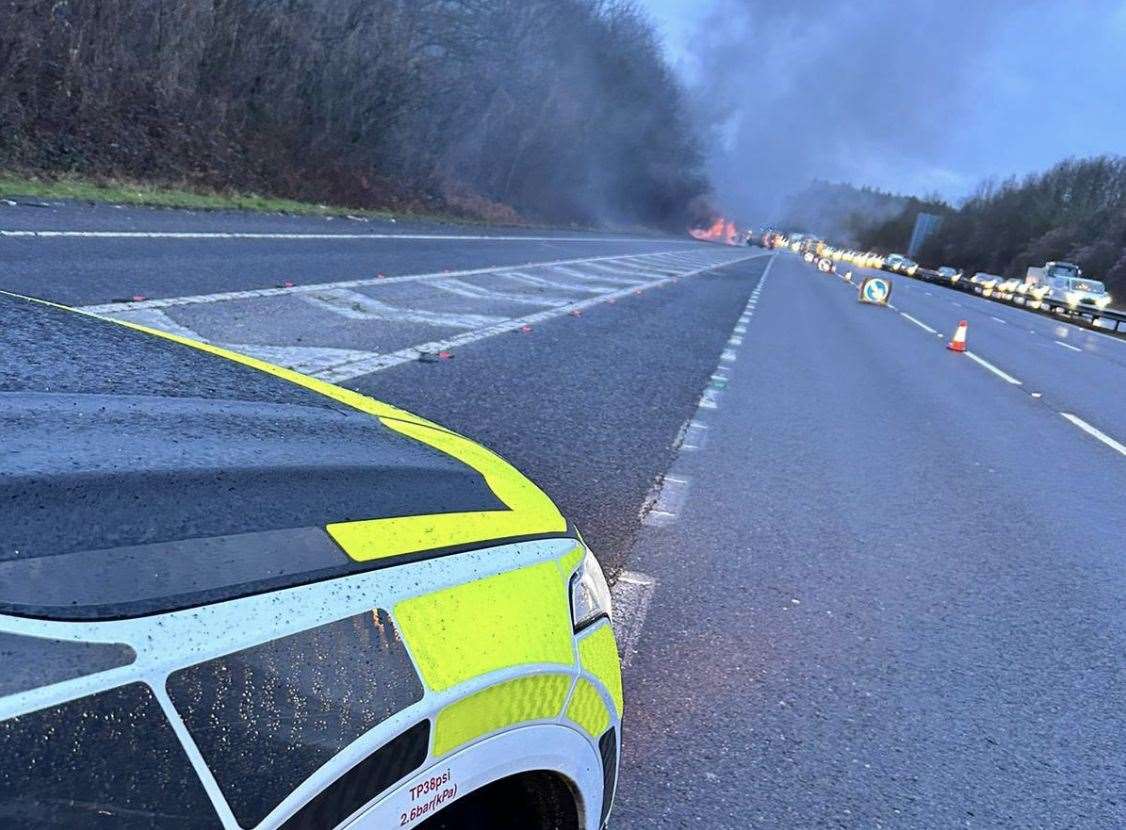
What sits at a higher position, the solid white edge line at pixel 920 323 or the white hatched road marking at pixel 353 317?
the white hatched road marking at pixel 353 317

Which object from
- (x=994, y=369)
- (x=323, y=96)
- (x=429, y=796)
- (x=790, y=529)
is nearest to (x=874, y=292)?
(x=994, y=369)

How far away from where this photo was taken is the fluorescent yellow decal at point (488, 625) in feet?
4.37

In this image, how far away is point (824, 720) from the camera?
3.08 metres

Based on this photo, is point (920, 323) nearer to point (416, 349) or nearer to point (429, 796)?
point (416, 349)

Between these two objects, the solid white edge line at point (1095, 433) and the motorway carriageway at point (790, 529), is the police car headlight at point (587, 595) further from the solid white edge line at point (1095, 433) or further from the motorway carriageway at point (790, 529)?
the solid white edge line at point (1095, 433)

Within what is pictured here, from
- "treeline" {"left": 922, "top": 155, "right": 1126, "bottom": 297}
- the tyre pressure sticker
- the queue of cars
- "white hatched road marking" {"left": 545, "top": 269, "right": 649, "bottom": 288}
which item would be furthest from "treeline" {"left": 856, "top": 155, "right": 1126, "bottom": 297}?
the tyre pressure sticker

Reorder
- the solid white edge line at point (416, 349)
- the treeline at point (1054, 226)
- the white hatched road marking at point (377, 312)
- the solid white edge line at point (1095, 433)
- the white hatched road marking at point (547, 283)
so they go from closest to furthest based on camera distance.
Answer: the solid white edge line at point (416, 349), the solid white edge line at point (1095, 433), the white hatched road marking at point (377, 312), the white hatched road marking at point (547, 283), the treeline at point (1054, 226)

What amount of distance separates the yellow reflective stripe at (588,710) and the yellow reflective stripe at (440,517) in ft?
0.99

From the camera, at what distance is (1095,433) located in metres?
9.32

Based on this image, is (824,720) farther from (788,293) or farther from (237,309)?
(788,293)

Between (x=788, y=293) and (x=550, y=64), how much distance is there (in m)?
26.5

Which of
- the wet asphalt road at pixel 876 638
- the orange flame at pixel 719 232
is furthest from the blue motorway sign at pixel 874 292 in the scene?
the orange flame at pixel 719 232

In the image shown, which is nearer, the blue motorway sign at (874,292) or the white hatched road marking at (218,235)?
the white hatched road marking at (218,235)

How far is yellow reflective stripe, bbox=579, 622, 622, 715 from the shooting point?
1.71 meters
